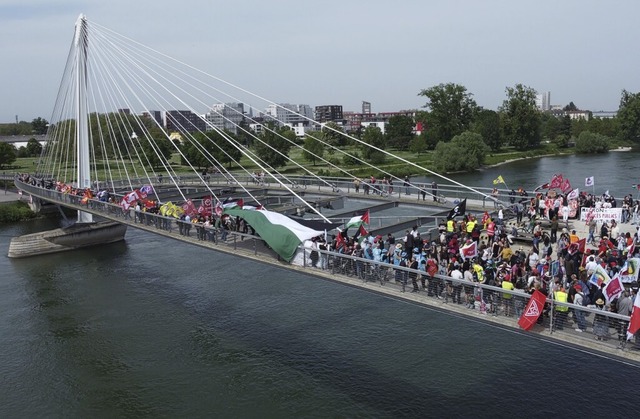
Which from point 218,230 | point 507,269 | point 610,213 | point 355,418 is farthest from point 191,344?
point 610,213

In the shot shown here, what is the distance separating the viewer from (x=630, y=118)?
103500 mm

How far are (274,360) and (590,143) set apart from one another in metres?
86.9

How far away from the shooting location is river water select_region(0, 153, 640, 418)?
55.7ft

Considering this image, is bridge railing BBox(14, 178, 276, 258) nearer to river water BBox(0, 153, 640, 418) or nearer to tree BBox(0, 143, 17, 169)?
river water BBox(0, 153, 640, 418)

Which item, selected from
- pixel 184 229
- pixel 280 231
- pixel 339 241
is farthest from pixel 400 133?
pixel 339 241

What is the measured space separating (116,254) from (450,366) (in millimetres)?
25969

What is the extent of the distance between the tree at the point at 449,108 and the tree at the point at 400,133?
5.00 meters

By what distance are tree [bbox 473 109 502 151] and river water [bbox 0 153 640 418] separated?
240 feet

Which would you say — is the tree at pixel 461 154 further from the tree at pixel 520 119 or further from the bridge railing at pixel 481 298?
the bridge railing at pixel 481 298

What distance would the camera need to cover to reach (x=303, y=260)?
57.2 feet

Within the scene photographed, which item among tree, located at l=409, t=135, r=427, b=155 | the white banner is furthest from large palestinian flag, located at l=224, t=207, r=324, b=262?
tree, located at l=409, t=135, r=427, b=155

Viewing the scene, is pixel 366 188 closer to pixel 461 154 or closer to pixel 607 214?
pixel 607 214

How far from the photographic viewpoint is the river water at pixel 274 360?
55.7 feet

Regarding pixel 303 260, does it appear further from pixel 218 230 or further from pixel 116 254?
pixel 116 254
